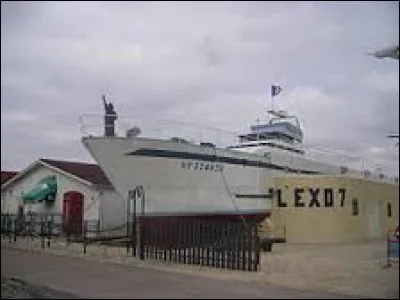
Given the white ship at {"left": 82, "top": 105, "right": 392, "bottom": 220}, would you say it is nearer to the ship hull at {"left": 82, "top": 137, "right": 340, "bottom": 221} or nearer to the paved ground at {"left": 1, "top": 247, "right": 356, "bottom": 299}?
the ship hull at {"left": 82, "top": 137, "right": 340, "bottom": 221}

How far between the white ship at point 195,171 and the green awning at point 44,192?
26.2 feet

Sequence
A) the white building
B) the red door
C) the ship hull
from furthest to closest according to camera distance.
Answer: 1. the red door
2. the white building
3. the ship hull

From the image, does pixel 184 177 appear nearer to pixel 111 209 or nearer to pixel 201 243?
pixel 111 209

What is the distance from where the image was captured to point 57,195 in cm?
3697

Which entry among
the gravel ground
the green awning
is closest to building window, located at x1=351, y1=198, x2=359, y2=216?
the green awning

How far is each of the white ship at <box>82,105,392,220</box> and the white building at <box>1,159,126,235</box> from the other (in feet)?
11.3

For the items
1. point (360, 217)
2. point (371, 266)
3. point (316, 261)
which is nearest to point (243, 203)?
point (360, 217)

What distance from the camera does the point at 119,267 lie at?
17500 millimetres

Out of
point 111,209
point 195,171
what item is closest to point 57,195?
point 111,209

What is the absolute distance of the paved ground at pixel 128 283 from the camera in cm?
1284

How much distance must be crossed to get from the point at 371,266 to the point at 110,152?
12.1m

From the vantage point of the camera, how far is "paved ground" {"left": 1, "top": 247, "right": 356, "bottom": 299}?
1284 centimetres

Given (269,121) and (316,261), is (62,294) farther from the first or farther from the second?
(269,121)

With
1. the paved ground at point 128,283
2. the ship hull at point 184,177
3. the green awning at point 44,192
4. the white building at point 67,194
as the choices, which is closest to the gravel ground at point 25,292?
the paved ground at point 128,283
